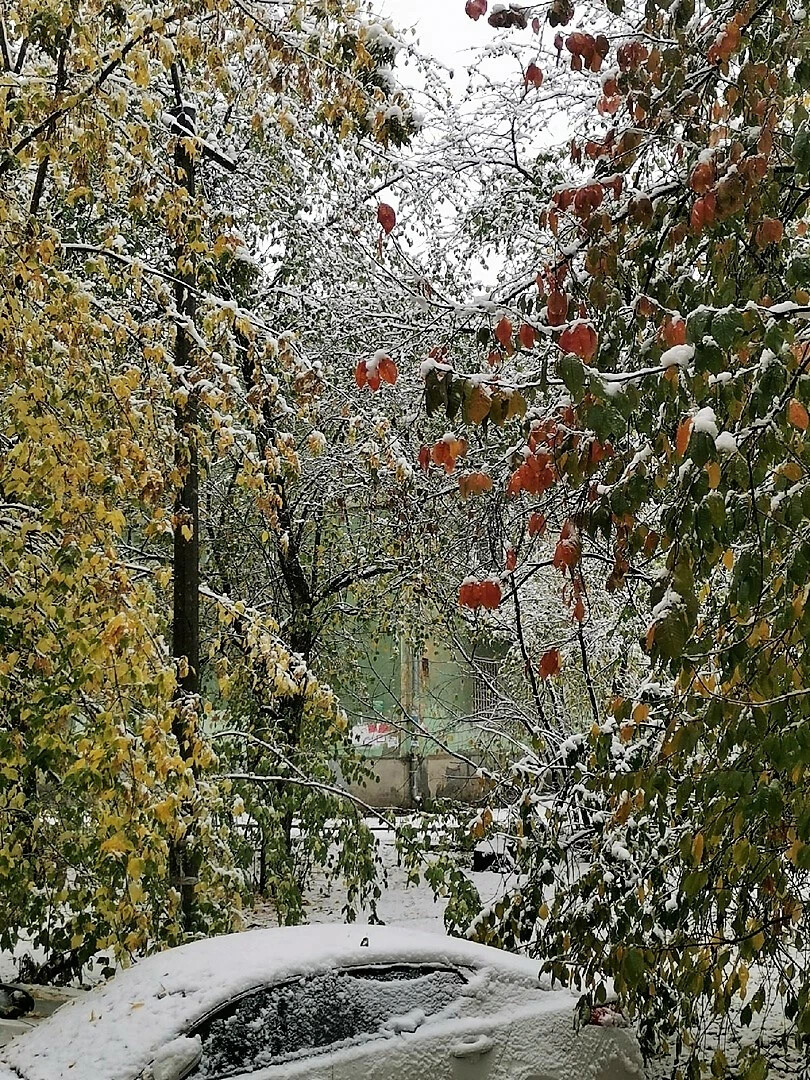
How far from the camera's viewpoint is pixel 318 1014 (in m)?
4.89

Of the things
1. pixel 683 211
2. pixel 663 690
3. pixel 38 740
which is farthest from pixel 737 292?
pixel 38 740

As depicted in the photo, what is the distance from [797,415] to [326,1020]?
137 inches

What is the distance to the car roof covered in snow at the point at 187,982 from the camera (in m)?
4.42

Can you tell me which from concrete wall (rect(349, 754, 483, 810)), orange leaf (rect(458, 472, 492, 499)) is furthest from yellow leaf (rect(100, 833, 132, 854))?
concrete wall (rect(349, 754, 483, 810))

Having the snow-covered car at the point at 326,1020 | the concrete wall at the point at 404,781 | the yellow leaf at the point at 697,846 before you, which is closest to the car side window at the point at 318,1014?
the snow-covered car at the point at 326,1020

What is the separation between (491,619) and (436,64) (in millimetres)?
4956

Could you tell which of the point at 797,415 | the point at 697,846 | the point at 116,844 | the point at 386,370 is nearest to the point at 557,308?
the point at 386,370

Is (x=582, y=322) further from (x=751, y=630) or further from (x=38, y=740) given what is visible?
(x=38, y=740)

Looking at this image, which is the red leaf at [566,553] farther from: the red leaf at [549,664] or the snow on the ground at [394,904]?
the snow on the ground at [394,904]

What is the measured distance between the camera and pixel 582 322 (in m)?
3.18

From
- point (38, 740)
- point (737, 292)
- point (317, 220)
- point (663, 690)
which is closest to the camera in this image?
point (737, 292)

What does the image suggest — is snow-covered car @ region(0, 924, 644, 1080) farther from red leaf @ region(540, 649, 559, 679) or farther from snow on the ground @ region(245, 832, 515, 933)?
snow on the ground @ region(245, 832, 515, 933)

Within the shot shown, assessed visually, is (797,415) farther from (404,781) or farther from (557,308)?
(404,781)

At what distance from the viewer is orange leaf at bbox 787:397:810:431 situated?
8.87ft
